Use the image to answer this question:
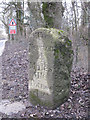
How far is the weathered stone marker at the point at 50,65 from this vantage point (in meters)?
3.17

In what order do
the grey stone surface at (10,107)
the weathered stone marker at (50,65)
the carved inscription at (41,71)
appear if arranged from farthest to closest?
the grey stone surface at (10,107)
the carved inscription at (41,71)
the weathered stone marker at (50,65)

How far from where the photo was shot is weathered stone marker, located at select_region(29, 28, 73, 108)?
3170 mm

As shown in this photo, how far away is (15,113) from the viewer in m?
3.39

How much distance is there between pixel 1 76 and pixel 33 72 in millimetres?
3256

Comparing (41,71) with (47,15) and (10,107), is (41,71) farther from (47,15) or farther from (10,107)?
(47,15)

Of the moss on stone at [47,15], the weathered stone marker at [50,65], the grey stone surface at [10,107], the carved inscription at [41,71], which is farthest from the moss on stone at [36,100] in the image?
the moss on stone at [47,15]

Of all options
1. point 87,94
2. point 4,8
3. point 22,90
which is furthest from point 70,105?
point 4,8

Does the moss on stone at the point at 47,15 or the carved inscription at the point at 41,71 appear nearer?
the carved inscription at the point at 41,71

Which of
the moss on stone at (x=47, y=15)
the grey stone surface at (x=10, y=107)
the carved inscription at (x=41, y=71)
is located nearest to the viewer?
the carved inscription at (x=41, y=71)

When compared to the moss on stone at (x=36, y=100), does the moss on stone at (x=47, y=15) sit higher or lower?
higher

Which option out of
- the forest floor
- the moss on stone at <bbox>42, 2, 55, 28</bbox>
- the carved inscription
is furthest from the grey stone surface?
the moss on stone at <bbox>42, 2, 55, 28</bbox>

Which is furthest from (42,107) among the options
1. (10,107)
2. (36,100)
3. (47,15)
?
(47,15)

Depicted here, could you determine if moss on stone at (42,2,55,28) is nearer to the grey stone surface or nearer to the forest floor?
the forest floor

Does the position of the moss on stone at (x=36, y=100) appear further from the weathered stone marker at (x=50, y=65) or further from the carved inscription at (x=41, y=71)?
the carved inscription at (x=41, y=71)
